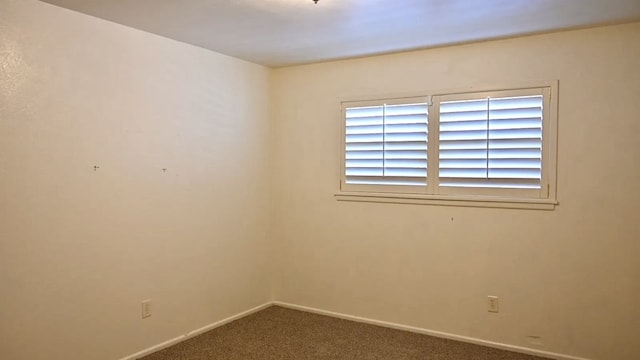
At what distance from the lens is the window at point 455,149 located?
3406mm

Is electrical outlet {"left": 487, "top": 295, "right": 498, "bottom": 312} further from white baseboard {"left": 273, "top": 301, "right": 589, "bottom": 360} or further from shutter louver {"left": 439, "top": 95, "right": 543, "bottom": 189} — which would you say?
shutter louver {"left": 439, "top": 95, "right": 543, "bottom": 189}

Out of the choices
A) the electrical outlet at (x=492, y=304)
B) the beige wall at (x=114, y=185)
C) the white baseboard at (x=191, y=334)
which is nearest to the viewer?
the beige wall at (x=114, y=185)

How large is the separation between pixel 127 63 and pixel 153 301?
1.76 meters

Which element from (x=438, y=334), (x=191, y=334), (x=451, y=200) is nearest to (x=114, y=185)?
(x=191, y=334)

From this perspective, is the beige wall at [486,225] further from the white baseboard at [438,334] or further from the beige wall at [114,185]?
the beige wall at [114,185]

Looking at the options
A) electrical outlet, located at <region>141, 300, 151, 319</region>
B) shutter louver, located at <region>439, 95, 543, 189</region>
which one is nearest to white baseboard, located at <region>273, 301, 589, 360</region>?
shutter louver, located at <region>439, 95, 543, 189</region>

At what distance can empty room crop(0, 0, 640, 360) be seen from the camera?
111 inches

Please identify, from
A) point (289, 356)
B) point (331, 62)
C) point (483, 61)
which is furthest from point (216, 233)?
point (483, 61)

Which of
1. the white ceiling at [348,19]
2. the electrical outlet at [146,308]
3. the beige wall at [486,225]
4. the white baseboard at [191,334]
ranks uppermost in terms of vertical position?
the white ceiling at [348,19]

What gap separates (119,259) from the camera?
3.23 metres

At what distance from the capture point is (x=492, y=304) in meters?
3.61

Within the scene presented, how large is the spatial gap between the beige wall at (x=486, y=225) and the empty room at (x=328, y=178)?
0.01m

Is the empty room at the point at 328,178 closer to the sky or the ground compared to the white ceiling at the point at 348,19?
closer to the ground

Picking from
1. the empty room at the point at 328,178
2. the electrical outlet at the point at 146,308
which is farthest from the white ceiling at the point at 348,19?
the electrical outlet at the point at 146,308
